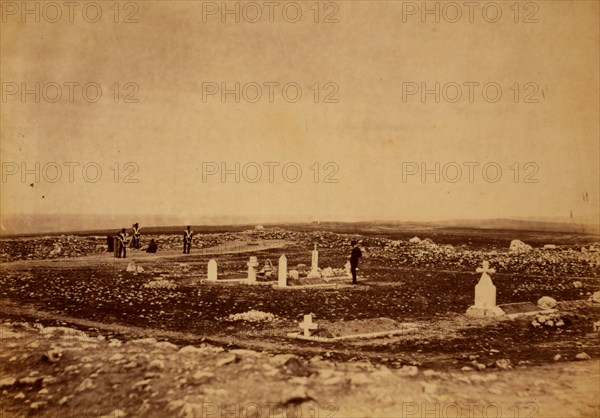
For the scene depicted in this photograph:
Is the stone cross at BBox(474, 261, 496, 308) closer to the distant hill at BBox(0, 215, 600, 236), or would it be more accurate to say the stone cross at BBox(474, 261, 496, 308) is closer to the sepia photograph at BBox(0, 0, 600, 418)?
the sepia photograph at BBox(0, 0, 600, 418)

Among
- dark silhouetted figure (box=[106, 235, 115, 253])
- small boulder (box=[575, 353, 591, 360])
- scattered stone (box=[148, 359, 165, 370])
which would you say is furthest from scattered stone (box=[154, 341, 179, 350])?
small boulder (box=[575, 353, 591, 360])

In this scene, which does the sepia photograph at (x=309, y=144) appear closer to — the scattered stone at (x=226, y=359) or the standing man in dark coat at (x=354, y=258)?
the standing man in dark coat at (x=354, y=258)

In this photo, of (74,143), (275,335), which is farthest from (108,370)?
(74,143)

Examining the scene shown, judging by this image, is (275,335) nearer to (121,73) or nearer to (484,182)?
(484,182)

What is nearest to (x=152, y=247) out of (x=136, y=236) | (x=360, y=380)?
(x=136, y=236)

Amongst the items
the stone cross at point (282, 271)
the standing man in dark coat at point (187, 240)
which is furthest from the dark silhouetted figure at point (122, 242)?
the stone cross at point (282, 271)

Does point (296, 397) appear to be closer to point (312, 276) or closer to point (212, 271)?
point (312, 276)
